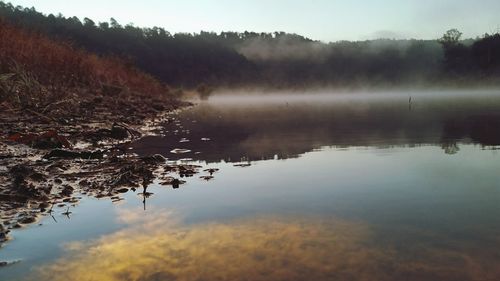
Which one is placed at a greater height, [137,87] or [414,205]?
[137,87]

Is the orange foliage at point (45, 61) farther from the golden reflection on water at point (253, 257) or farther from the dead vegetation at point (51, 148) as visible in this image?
the golden reflection on water at point (253, 257)

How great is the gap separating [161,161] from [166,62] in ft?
428

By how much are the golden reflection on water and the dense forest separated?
352 feet

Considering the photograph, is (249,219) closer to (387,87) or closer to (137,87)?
(137,87)

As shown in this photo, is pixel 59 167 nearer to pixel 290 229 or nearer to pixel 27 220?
pixel 27 220

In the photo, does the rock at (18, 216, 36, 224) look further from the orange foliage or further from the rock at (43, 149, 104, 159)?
the orange foliage

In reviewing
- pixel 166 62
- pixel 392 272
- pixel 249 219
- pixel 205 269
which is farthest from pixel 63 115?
pixel 166 62

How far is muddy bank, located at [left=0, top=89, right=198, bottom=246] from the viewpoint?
12.6 feet

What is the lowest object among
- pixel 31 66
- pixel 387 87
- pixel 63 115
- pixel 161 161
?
pixel 161 161

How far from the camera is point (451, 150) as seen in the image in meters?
7.21

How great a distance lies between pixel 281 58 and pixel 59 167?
17752 centimetres

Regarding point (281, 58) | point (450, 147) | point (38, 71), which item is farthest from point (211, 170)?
point (281, 58)

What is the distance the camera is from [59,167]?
17.1ft

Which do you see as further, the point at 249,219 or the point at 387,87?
the point at 387,87
